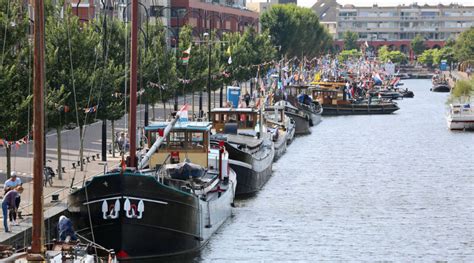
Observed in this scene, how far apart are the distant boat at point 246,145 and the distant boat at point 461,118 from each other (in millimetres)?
44500

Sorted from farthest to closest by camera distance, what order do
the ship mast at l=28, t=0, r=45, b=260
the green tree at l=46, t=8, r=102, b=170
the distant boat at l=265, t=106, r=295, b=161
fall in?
the distant boat at l=265, t=106, r=295, b=161 → the green tree at l=46, t=8, r=102, b=170 → the ship mast at l=28, t=0, r=45, b=260

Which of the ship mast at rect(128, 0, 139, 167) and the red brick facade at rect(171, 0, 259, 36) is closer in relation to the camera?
the ship mast at rect(128, 0, 139, 167)

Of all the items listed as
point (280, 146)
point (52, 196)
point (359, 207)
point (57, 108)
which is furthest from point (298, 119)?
point (52, 196)

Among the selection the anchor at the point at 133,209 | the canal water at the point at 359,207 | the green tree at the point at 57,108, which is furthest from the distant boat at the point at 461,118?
the anchor at the point at 133,209

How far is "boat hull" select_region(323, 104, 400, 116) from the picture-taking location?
142625 millimetres

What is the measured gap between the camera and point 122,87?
71.9m

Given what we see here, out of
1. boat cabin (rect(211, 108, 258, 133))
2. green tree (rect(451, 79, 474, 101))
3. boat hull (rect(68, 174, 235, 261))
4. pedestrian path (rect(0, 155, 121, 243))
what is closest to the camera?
boat hull (rect(68, 174, 235, 261))

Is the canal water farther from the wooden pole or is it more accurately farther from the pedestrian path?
the wooden pole

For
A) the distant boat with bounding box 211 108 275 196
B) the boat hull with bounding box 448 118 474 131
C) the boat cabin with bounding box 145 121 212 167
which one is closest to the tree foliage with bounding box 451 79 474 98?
the boat hull with bounding box 448 118 474 131

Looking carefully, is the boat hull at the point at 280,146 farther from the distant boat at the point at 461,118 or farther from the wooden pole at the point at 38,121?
the wooden pole at the point at 38,121

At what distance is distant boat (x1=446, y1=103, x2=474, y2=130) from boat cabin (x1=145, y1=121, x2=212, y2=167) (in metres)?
70.0

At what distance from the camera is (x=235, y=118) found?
71375 mm

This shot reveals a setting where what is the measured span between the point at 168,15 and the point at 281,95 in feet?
104

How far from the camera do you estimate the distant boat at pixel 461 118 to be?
390 ft
